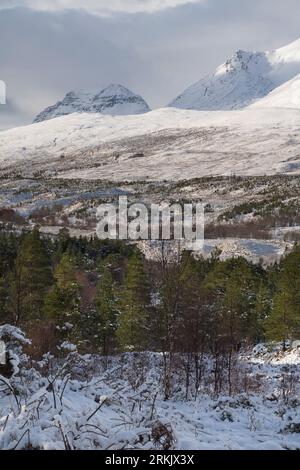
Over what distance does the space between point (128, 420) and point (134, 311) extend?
17.5 m

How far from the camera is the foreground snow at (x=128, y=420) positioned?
5418mm

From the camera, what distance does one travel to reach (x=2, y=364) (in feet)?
24.6

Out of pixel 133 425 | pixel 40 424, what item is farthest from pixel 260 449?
pixel 40 424

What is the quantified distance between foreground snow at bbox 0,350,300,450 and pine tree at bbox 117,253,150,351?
43.4ft

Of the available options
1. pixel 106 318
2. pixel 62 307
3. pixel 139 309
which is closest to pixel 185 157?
pixel 106 318

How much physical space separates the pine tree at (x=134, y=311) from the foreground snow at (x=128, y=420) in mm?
13218

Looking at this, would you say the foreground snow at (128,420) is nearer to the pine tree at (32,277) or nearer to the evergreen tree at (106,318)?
the pine tree at (32,277)

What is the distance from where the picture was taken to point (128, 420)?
6.38m

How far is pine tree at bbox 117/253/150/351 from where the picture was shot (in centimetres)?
2311

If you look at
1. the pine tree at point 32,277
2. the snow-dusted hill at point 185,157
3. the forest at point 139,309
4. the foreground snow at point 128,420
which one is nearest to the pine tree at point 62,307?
the forest at point 139,309

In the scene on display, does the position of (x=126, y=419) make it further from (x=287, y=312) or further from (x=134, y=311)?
(x=287, y=312)

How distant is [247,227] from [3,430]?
191 feet

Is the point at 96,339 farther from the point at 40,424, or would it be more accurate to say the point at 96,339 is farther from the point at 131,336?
the point at 40,424
